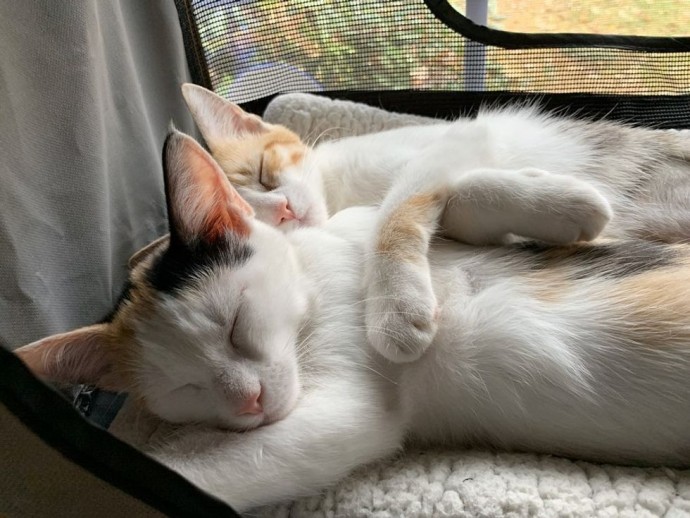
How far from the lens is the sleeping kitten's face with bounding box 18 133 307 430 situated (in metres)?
0.91

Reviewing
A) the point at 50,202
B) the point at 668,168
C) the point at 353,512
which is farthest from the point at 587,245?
the point at 50,202

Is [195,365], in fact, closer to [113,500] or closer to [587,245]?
[113,500]

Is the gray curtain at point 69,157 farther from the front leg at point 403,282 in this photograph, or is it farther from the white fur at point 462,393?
the front leg at point 403,282

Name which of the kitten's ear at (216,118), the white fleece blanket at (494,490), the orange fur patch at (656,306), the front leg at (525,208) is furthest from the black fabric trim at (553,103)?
the white fleece blanket at (494,490)

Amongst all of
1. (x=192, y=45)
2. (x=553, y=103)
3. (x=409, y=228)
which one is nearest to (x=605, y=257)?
(x=409, y=228)

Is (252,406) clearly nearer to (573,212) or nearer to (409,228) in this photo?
(409,228)

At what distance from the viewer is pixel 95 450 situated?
585 millimetres

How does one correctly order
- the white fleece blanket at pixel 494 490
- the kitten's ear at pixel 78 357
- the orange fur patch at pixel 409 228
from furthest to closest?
the orange fur patch at pixel 409 228
the kitten's ear at pixel 78 357
the white fleece blanket at pixel 494 490

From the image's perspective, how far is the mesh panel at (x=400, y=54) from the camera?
156 cm

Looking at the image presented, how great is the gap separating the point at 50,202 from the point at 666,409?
104cm

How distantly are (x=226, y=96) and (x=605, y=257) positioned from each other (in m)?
1.16

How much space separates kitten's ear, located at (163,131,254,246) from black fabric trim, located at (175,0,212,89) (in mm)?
667

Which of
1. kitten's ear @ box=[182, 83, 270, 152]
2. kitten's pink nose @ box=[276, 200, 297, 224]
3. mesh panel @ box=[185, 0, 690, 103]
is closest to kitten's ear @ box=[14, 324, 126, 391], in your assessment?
kitten's pink nose @ box=[276, 200, 297, 224]

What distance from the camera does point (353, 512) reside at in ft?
2.86
